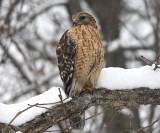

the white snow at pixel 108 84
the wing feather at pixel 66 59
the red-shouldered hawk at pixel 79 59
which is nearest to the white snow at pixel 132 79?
the white snow at pixel 108 84

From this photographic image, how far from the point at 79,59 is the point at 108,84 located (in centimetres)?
50

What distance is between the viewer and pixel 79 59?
11.6 feet

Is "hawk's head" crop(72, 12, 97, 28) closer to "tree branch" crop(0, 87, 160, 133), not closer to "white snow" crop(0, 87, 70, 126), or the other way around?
"tree branch" crop(0, 87, 160, 133)

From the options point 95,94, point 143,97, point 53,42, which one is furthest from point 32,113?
point 53,42

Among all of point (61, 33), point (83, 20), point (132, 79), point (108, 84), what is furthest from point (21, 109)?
point (61, 33)

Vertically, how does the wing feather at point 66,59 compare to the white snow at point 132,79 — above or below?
above

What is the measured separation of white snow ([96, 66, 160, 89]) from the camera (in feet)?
10.8

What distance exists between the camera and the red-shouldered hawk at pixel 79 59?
3.53m

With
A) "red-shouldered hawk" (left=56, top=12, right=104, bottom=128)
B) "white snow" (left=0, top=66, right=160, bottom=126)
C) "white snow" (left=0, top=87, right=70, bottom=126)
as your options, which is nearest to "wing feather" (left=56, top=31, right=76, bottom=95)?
"red-shouldered hawk" (left=56, top=12, right=104, bottom=128)

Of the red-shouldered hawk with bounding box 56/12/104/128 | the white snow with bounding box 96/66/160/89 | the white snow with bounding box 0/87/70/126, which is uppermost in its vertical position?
the red-shouldered hawk with bounding box 56/12/104/128

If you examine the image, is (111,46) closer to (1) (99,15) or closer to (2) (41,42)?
(1) (99,15)

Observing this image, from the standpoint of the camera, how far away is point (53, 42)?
27.0ft

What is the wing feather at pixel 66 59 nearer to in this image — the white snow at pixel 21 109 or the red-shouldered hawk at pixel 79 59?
the red-shouldered hawk at pixel 79 59

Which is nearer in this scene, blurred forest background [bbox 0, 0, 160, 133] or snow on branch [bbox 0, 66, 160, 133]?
snow on branch [bbox 0, 66, 160, 133]
